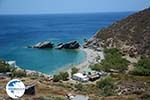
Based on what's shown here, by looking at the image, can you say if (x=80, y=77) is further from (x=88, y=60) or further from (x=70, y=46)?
(x=70, y=46)

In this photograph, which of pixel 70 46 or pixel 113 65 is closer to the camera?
pixel 113 65

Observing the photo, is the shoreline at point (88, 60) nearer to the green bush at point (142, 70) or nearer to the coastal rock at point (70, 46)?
the coastal rock at point (70, 46)

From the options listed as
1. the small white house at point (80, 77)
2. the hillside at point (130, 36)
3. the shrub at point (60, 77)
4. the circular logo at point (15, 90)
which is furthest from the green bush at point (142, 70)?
the circular logo at point (15, 90)

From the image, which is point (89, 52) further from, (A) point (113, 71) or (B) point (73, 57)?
(A) point (113, 71)

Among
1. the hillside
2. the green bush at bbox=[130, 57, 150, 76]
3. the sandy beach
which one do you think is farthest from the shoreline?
the green bush at bbox=[130, 57, 150, 76]

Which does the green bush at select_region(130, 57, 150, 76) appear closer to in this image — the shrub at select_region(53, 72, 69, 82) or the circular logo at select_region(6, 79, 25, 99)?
the shrub at select_region(53, 72, 69, 82)

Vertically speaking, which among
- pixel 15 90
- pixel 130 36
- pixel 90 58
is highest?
pixel 130 36

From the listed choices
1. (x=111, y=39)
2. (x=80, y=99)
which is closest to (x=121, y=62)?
(x=111, y=39)

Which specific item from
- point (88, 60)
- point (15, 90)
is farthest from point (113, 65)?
point (15, 90)
